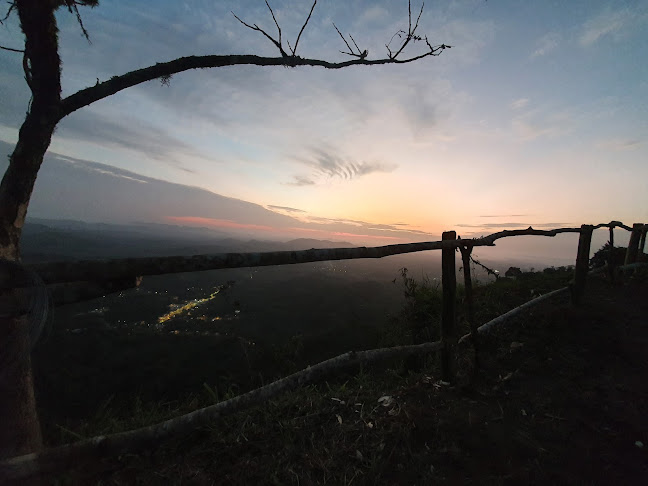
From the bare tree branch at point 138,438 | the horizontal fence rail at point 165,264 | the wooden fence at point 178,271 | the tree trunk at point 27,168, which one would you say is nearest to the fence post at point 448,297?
the wooden fence at point 178,271

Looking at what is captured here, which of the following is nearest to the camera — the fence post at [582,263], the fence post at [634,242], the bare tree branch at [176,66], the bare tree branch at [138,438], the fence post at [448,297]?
the bare tree branch at [138,438]

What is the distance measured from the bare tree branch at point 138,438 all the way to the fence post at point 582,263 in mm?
5252

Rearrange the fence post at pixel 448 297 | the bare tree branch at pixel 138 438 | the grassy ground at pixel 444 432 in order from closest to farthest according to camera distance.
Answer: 1. the bare tree branch at pixel 138 438
2. the grassy ground at pixel 444 432
3. the fence post at pixel 448 297

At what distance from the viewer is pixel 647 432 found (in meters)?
2.48

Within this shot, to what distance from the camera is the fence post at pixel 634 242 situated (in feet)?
23.9

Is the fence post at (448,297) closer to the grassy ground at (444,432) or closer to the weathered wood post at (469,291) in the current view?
the weathered wood post at (469,291)

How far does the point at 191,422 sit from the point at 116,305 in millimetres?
76721

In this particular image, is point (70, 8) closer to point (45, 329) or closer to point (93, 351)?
point (45, 329)

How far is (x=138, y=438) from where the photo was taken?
1736mm

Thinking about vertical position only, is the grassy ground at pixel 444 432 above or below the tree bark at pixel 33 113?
below

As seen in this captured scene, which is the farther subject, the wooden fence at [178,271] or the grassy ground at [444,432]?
the grassy ground at [444,432]

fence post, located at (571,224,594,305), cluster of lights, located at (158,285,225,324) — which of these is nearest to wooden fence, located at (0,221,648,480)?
fence post, located at (571,224,594,305)

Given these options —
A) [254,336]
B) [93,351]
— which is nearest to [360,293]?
[254,336]

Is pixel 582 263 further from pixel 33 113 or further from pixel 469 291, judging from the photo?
pixel 33 113
